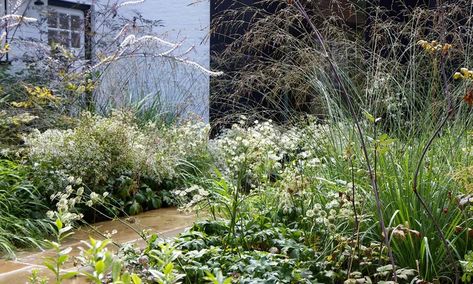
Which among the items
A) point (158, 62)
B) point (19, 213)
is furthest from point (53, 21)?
point (19, 213)

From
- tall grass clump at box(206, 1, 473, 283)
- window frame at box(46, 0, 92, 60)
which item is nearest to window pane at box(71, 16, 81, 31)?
window frame at box(46, 0, 92, 60)

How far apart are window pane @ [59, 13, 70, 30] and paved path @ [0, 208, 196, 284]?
415cm

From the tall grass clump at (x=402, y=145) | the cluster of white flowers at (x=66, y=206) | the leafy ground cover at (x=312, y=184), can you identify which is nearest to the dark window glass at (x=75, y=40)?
the leafy ground cover at (x=312, y=184)

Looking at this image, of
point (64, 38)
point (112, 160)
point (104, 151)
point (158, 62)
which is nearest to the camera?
point (104, 151)

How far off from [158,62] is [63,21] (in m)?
1.56

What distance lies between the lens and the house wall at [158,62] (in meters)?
6.96

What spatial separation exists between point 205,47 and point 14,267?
275 inches

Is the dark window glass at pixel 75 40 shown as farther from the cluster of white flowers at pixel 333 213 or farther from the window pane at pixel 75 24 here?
the cluster of white flowers at pixel 333 213

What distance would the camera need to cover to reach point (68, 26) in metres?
8.65

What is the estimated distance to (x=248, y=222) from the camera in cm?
351

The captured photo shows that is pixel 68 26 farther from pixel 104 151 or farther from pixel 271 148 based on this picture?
pixel 271 148

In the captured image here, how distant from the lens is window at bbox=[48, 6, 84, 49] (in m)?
8.45

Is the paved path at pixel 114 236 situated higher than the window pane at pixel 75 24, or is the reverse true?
the window pane at pixel 75 24

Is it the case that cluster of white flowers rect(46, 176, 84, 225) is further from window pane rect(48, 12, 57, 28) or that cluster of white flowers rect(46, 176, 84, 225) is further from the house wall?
window pane rect(48, 12, 57, 28)
